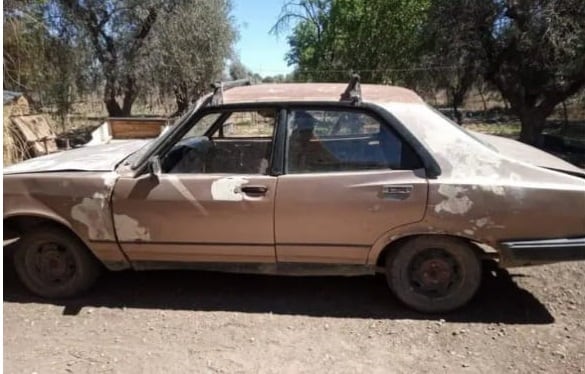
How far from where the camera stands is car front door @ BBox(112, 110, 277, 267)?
11.2 ft

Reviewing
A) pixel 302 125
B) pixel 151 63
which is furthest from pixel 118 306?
pixel 151 63

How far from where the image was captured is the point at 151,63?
16.6 m

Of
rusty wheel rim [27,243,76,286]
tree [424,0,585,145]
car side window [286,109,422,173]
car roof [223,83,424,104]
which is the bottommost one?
rusty wheel rim [27,243,76,286]

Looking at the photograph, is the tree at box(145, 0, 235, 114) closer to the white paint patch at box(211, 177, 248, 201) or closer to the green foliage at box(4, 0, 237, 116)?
the green foliage at box(4, 0, 237, 116)

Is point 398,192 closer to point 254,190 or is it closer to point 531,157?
point 254,190

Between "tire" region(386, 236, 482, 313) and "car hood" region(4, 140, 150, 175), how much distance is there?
7.21ft

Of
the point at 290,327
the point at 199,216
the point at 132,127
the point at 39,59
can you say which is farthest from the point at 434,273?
the point at 39,59

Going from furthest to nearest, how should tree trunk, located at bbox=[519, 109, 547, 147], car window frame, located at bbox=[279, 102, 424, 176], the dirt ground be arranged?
tree trunk, located at bbox=[519, 109, 547, 147] → car window frame, located at bbox=[279, 102, 424, 176] → the dirt ground

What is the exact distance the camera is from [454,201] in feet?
10.6

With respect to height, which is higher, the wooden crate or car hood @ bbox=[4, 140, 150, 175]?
car hood @ bbox=[4, 140, 150, 175]

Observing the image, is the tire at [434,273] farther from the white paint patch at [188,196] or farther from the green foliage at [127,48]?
the green foliage at [127,48]

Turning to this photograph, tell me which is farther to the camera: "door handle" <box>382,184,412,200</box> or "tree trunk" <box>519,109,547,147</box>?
"tree trunk" <box>519,109,547,147</box>

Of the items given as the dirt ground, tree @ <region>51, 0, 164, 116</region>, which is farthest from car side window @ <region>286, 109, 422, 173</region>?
tree @ <region>51, 0, 164, 116</region>

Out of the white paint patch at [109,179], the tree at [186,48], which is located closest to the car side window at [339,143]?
the white paint patch at [109,179]
